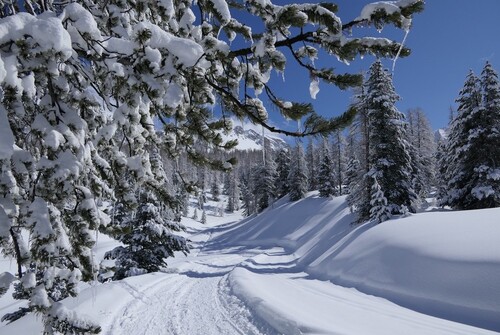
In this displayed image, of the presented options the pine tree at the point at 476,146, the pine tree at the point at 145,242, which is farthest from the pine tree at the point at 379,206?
the pine tree at the point at 145,242

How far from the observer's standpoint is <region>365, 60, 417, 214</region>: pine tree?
21969 millimetres

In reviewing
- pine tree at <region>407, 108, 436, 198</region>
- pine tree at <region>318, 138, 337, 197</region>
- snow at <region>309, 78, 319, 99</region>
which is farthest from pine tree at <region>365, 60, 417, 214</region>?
pine tree at <region>407, 108, 436, 198</region>

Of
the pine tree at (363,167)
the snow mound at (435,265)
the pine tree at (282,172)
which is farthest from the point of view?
the pine tree at (282,172)

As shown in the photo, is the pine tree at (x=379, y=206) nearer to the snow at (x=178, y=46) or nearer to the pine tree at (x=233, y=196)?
the snow at (x=178, y=46)

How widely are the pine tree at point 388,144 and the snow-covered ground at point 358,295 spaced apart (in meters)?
5.76

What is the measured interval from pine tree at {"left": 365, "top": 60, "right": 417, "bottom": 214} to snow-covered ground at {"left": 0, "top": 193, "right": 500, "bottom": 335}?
5760mm

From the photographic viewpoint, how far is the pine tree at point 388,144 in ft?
72.1

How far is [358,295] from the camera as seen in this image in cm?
1246

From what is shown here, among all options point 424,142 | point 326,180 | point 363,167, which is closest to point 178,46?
point 363,167

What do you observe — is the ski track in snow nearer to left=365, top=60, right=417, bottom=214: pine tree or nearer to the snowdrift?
the snowdrift

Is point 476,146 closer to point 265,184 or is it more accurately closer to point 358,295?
point 358,295

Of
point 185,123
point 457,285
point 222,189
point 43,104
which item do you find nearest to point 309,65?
point 185,123

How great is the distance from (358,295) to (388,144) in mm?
12813

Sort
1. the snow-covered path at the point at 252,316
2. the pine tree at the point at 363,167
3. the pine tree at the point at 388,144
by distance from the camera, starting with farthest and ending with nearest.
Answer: the pine tree at the point at 363,167 → the pine tree at the point at 388,144 → the snow-covered path at the point at 252,316
